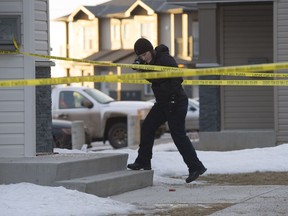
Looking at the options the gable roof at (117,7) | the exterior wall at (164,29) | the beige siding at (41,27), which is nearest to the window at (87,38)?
the gable roof at (117,7)

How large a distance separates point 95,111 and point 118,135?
1.01 m

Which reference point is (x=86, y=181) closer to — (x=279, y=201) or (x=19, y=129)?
(x=19, y=129)

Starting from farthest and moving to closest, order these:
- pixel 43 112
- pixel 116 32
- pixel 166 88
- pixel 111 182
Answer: pixel 116 32
pixel 43 112
pixel 166 88
pixel 111 182

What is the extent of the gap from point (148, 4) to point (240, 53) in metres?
→ 49.0

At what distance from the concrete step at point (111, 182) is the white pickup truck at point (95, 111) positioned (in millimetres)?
13955

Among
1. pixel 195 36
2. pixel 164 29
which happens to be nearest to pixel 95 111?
pixel 195 36

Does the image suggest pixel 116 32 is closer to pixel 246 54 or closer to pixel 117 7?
pixel 117 7

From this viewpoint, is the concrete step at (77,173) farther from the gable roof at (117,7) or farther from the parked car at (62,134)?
the gable roof at (117,7)

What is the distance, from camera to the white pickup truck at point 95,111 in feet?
84.3

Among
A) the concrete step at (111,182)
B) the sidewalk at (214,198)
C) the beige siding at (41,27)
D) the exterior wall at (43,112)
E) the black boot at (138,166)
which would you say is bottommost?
the sidewalk at (214,198)

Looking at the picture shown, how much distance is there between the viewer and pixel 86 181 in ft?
33.6

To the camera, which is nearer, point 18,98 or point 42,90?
point 18,98

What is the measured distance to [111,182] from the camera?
1070 centimetres

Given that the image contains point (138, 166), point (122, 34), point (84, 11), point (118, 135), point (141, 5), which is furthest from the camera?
point (84, 11)
